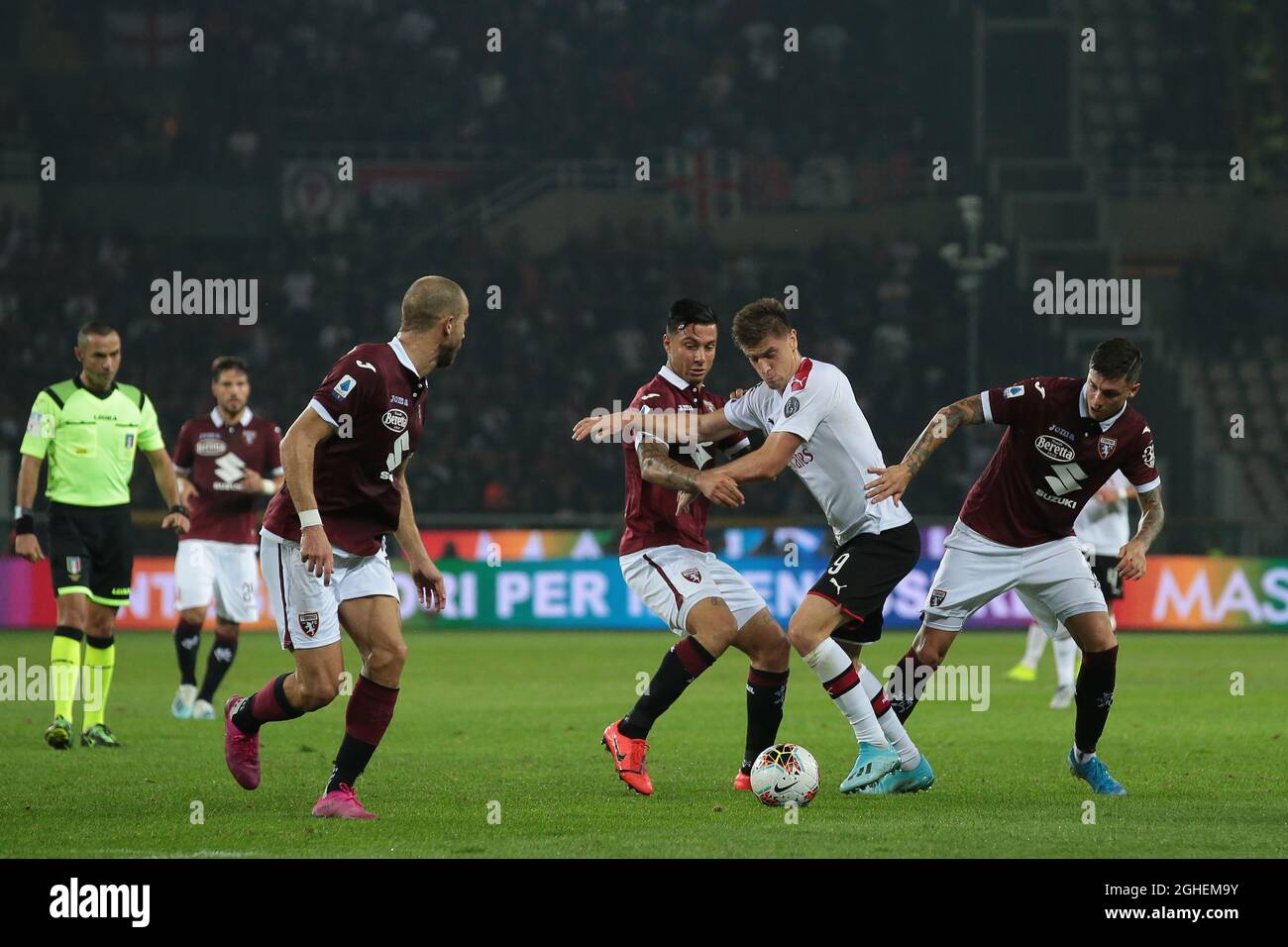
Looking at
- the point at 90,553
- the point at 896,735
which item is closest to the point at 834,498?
the point at 896,735

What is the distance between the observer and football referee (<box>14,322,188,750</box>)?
10.7 m

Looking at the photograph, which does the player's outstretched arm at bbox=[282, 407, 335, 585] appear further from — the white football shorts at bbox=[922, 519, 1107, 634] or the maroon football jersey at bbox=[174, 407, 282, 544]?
the maroon football jersey at bbox=[174, 407, 282, 544]

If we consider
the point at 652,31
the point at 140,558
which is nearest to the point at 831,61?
the point at 652,31

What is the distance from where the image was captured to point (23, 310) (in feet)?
93.5

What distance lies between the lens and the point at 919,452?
793 cm

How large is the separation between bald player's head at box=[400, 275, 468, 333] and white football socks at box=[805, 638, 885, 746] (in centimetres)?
237

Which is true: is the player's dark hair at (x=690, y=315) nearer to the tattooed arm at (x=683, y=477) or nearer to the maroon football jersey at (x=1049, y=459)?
the tattooed arm at (x=683, y=477)

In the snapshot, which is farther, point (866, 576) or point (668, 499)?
point (668, 499)

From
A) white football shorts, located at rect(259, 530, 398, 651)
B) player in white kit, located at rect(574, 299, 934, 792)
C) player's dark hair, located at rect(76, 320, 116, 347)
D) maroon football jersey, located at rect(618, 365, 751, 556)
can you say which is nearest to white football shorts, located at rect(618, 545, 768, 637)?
maroon football jersey, located at rect(618, 365, 751, 556)

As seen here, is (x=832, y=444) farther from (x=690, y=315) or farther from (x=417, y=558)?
(x=417, y=558)

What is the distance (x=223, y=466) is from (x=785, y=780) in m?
6.45

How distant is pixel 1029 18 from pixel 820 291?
800cm

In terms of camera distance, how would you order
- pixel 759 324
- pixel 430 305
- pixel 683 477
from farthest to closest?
pixel 759 324 → pixel 683 477 → pixel 430 305
